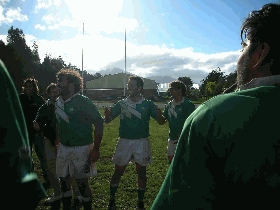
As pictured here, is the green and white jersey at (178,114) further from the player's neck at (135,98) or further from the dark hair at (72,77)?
the dark hair at (72,77)

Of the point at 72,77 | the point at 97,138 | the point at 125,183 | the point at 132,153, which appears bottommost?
the point at 125,183

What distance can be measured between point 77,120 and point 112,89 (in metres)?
73.7

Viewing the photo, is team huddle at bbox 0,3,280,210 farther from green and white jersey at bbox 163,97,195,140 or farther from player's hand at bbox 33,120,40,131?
green and white jersey at bbox 163,97,195,140

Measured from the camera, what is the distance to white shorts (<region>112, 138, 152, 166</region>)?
17.6 feet

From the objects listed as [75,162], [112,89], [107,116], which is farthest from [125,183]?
[112,89]

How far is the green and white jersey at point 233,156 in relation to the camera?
3.25 feet

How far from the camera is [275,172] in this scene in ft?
3.25

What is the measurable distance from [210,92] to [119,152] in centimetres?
5417

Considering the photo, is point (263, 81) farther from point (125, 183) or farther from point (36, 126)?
point (125, 183)

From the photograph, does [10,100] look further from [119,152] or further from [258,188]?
[119,152]

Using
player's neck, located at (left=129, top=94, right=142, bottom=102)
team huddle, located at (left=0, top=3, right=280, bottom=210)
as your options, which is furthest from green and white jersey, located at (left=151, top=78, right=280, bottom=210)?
player's neck, located at (left=129, top=94, right=142, bottom=102)

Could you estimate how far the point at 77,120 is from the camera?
180 inches

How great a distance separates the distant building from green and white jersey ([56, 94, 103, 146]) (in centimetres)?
6232

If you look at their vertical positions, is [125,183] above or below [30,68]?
below
